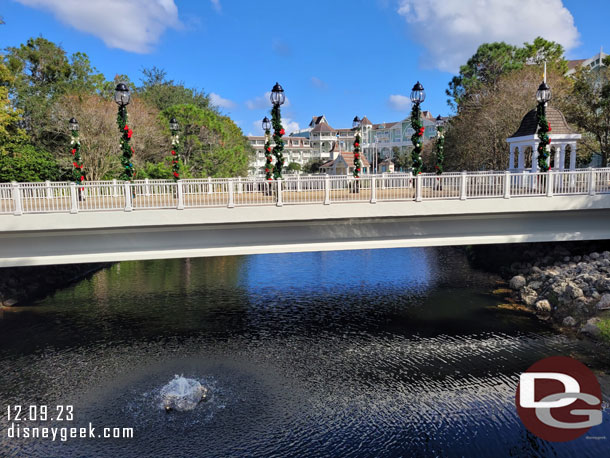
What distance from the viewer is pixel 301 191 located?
52.7 ft

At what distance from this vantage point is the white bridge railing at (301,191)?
14.7m

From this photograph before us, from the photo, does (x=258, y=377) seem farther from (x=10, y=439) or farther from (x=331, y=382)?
(x=10, y=439)

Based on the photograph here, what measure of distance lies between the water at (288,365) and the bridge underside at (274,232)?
366 centimetres

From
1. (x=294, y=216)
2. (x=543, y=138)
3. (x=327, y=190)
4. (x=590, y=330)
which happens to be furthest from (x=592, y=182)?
(x=294, y=216)

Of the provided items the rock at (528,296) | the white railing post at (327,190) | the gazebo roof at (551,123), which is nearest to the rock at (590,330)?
the rock at (528,296)

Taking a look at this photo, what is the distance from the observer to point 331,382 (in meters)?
13.5

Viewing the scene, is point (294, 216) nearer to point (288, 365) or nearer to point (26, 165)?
point (288, 365)

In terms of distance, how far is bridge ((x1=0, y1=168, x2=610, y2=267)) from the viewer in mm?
14734

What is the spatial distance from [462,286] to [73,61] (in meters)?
38.5

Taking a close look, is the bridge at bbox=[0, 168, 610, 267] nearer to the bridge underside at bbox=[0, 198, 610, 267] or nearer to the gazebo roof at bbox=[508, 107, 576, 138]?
the bridge underside at bbox=[0, 198, 610, 267]

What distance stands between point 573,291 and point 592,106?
59.7ft

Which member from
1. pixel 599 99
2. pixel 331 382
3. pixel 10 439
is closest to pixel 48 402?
pixel 10 439

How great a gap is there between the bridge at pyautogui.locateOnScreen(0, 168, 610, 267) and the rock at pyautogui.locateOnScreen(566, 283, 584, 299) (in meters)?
2.08

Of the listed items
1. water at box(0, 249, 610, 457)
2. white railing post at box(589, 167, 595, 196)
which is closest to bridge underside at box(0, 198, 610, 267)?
white railing post at box(589, 167, 595, 196)
